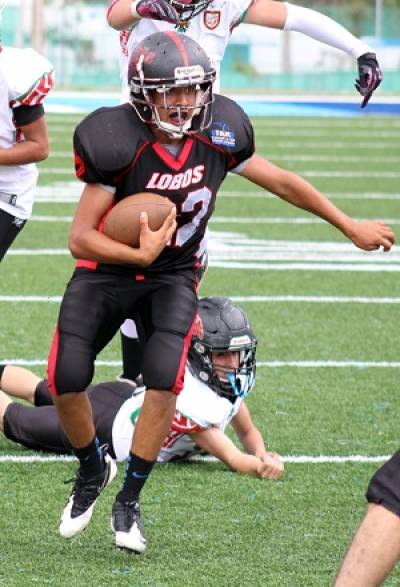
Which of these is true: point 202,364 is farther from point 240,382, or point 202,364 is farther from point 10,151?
point 10,151

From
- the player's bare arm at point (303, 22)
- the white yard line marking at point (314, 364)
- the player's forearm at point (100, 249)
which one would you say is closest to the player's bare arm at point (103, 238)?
the player's forearm at point (100, 249)

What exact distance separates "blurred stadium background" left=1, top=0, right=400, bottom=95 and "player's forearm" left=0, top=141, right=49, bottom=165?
2599 cm

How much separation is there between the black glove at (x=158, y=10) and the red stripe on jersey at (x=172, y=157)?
911 mm

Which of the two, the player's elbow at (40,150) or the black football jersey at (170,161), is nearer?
the black football jersey at (170,161)

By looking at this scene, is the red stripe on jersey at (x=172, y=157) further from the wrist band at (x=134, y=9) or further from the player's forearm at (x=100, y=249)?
the wrist band at (x=134, y=9)

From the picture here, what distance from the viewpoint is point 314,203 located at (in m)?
4.25

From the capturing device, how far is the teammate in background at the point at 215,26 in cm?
509

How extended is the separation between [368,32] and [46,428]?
32.2 metres

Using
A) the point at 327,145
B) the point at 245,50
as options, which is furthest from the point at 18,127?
the point at 245,50

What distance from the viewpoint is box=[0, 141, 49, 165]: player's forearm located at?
502cm

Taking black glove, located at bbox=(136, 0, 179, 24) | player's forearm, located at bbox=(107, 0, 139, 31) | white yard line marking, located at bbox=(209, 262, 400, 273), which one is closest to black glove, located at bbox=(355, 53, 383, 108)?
black glove, located at bbox=(136, 0, 179, 24)

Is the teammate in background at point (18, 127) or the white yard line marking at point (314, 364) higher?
the teammate in background at point (18, 127)

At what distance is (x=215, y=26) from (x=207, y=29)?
38mm

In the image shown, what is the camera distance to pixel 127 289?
406cm
